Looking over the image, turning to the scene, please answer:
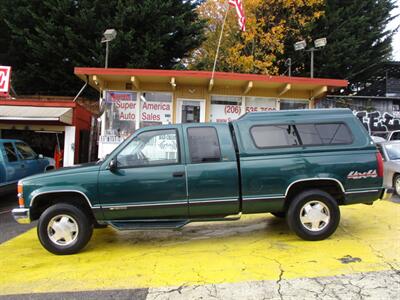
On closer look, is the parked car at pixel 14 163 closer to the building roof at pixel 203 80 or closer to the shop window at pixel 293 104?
the building roof at pixel 203 80

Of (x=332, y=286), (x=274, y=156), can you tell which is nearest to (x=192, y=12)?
(x=274, y=156)

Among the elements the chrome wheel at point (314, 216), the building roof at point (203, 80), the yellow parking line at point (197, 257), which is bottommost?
the yellow parking line at point (197, 257)

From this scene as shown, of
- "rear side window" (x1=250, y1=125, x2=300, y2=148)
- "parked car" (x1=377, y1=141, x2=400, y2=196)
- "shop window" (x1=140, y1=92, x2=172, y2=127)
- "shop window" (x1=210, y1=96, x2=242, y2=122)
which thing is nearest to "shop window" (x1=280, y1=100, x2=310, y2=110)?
"shop window" (x1=210, y1=96, x2=242, y2=122)

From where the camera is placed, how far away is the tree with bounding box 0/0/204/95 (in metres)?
17.3

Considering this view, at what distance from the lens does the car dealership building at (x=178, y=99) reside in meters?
12.6

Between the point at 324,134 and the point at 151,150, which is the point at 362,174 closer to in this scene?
the point at 324,134

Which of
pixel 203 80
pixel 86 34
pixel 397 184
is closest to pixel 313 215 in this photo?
pixel 397 184

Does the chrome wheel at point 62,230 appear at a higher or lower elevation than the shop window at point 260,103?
lower

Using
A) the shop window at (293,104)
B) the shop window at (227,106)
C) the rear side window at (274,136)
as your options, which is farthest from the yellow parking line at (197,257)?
the shop window at (293,104)

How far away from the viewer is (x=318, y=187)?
6062 mm

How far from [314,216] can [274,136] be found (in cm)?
136

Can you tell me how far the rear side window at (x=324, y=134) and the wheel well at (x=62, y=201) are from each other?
3.47 m

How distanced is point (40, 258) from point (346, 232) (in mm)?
4833

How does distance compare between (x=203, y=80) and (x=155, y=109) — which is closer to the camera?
(x=203, y=80)
